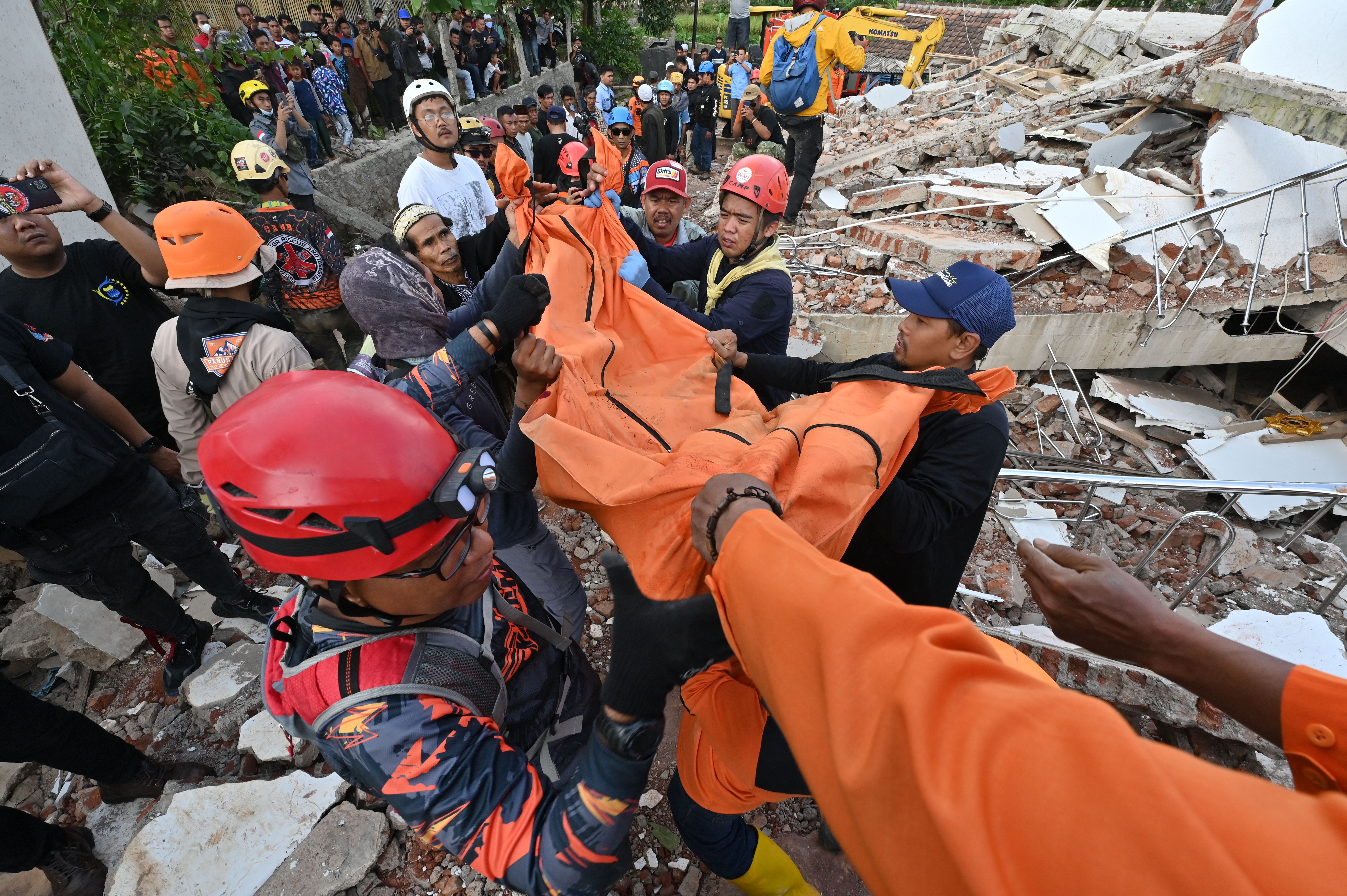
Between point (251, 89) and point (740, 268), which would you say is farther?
point (251, 89)

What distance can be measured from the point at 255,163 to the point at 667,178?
3.10 m

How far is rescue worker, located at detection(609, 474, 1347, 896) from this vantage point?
0.51 metres

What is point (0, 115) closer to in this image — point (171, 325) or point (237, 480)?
point (171, 325)

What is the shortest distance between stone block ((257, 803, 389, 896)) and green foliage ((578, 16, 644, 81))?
75.3ft

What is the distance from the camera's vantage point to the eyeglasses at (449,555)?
1278 mm

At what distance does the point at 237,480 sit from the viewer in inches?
45.1

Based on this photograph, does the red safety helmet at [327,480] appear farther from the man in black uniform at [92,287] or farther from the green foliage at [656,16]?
the green foliage at [656,16]

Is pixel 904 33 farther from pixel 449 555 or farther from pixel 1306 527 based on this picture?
pixel 449 555

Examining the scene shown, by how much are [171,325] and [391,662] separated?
2608 millimetres

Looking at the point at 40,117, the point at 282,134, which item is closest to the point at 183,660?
the point at 40,117

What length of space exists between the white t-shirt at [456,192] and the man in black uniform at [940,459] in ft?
10.6

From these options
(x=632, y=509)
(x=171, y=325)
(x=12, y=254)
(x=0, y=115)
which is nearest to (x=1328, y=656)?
(x=632, y=509)

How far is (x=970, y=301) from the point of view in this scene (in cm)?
195

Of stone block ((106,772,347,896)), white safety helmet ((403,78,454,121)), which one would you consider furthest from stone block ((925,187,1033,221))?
stone block ((106,772,347,896))
